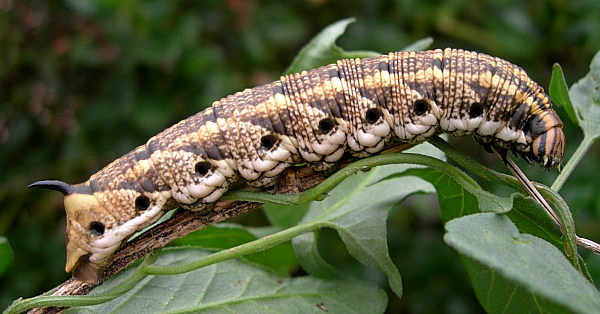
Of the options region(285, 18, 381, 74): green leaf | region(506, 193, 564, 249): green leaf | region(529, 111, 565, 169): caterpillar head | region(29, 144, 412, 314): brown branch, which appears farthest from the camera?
region(285, 18, 381, 74): green leaf

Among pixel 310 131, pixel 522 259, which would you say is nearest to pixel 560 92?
pixel 310 131

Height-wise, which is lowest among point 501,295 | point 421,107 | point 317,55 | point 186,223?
point 501,295

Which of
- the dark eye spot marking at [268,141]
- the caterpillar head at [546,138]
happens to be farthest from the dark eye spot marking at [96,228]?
the caterpillar head at [546,138]

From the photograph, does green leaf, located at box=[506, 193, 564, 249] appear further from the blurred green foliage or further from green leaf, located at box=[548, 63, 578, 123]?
the blurred green foliage

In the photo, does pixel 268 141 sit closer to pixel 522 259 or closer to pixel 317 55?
pixel 317 55

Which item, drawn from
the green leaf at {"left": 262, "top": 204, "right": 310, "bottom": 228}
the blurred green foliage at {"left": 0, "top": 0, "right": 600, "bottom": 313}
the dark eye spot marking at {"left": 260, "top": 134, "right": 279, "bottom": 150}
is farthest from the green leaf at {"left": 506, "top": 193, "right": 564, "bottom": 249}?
the blurred green foliage at {"left": 0, "top": 0, "right": 600, "bottom": 313}

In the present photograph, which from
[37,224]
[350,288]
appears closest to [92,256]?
[350,288]

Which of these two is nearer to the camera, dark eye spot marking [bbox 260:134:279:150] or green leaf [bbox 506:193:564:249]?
green leaf [bbox 506:193:564:249]

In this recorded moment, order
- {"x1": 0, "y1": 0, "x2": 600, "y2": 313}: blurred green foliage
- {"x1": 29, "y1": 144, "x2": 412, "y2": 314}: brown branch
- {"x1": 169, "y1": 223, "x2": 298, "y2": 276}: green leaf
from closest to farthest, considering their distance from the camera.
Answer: {"x1": 29, "y1": 144, "x2": 412, "y2": 314}: brown branch < {"x1": 169, "y1": 223, "x2": 298, "y2": 276}: green leaf < {"x1": 0, "y1": 0, "x2": 600, "y2": 313}: blurred green foliage
